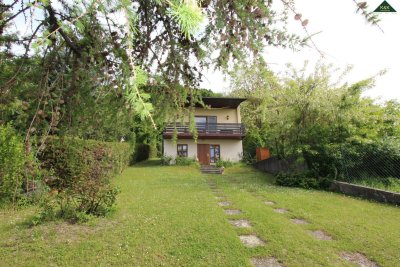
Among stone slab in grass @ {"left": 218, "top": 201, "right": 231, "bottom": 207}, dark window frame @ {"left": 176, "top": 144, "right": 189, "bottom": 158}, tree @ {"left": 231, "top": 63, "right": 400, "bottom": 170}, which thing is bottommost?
stone slab in grass @ {"left": 218, "top": 201, "right": 231, "bottom": 207}

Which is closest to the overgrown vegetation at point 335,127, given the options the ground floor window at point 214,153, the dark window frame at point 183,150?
the ground floor window at point 214,153

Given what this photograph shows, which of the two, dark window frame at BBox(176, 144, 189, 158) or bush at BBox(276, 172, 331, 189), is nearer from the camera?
bush at BBox(276, 172, 331, 189)

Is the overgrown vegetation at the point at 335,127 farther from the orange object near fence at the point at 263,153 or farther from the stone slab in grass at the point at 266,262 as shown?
the orange object near fence at the point at 263,153

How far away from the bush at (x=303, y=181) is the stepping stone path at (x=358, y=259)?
8.13 m

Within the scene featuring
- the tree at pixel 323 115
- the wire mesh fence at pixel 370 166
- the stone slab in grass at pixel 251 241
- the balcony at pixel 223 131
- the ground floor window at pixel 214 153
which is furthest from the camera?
the ground floor window at pixel 214 153

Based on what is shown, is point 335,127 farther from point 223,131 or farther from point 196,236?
point 223,131

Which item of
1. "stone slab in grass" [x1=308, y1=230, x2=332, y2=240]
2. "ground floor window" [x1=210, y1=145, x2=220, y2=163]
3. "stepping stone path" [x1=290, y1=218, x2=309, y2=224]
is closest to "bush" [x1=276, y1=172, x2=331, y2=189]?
"stepping stone path" [x1=290, y1=218, x2=309, y2=224]

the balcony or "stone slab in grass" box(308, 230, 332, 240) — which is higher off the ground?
Result: the balcony

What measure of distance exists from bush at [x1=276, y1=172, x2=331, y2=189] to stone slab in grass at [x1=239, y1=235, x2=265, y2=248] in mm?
8126

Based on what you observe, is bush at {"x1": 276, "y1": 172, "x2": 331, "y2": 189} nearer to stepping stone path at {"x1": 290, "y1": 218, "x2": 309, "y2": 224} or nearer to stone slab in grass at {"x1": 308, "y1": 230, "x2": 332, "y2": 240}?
stepping stone path at {"x1": 290, "y1": 218, "x2": 309, "y2": 224}

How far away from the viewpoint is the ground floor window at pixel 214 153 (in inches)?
971

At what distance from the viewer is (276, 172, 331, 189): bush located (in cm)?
1263

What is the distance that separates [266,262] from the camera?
177 inches

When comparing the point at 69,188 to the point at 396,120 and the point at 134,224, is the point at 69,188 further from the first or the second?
the point at 396,120
